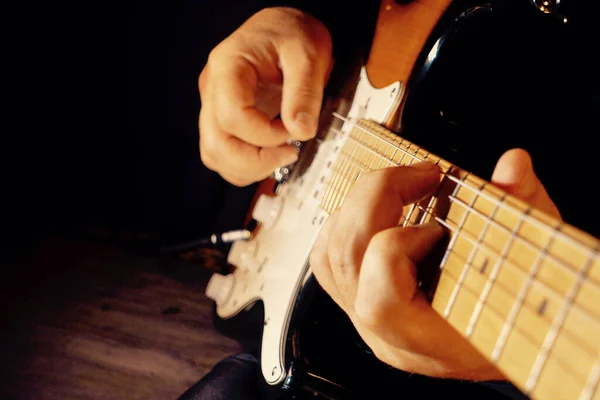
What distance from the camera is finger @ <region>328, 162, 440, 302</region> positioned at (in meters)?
0.41

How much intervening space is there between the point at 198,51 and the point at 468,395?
1.17 m

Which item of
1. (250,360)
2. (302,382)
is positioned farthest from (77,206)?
(302,382)

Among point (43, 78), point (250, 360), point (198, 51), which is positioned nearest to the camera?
point (250, 360)

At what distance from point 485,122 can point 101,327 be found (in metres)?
0.97

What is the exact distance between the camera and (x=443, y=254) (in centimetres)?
38

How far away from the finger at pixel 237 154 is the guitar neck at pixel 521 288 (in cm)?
42

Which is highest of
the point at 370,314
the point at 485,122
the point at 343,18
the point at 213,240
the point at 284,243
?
the point at 343,18

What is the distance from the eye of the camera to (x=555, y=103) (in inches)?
23.0

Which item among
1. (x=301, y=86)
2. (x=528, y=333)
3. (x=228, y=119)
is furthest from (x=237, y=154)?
Answer: (x=528, y=333)

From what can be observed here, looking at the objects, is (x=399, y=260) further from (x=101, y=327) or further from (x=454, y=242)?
(x=101, y=327)

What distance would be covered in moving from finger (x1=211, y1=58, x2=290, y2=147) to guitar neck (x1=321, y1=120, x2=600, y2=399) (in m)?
0.38

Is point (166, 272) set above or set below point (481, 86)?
below

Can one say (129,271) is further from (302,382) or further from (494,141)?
(494,141)

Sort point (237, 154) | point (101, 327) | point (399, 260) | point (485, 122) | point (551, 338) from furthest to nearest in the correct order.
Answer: point (101, 327) < point (237, 154) < point (485, 122) < point (399, 260) < point (551, 338)
